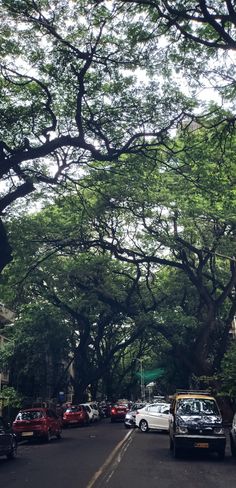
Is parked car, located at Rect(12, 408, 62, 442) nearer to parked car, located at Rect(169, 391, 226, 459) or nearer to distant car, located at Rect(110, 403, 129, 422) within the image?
parked car, located at Rect(169, 391, 226, 459)

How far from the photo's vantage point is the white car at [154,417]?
22289mm

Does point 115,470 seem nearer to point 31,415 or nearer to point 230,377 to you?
point 230,377

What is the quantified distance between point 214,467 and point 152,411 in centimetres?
1262

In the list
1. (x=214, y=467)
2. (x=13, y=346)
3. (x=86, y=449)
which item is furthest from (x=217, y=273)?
(x=214, y=467)

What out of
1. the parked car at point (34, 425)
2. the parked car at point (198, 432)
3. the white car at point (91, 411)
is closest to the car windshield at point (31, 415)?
the parked car at point (34, 425)

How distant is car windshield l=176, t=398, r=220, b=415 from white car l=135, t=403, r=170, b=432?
8.71m

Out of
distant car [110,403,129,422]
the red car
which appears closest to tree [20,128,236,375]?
the red car

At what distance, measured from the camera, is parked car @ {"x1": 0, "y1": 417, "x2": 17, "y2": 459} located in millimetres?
13016

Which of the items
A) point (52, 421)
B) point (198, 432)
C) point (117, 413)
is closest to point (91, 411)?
point (117, 413)

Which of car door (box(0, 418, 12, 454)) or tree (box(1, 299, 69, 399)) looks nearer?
car door (box(0, 418, 12, 454))

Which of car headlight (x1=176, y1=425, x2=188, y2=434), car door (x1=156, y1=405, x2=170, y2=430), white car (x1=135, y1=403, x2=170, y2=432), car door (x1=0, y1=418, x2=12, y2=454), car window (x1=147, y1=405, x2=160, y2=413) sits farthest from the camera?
car window (x1=147, y1=405, x2=160, y2=413)

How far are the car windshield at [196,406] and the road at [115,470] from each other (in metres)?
1.13

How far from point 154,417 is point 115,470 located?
13.3 metres

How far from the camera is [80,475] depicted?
31.6ft
